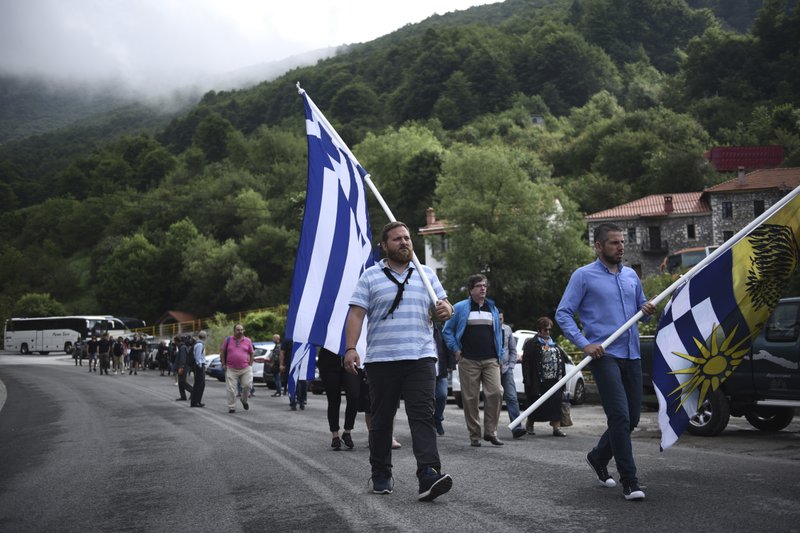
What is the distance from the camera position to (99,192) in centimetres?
13100

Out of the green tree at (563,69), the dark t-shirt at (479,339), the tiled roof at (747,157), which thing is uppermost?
the green tree at (563,69)

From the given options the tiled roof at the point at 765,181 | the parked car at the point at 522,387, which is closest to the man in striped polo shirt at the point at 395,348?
the parked car at the point at 522,387

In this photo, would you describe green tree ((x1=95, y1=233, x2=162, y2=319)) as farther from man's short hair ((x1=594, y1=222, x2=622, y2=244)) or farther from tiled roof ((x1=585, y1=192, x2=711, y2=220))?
man's short hair ((x1=594, y1=222, x2=622, y2=244))

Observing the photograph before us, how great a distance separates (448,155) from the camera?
64562 millimetres

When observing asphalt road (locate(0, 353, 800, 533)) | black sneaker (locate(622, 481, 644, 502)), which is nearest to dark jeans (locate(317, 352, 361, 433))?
asphalt road (locate(0, 353, 800, 533))

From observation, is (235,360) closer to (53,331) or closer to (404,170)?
(53,331)

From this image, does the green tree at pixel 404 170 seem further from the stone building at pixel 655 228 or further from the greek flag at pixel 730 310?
the greek flag at pixel 730 310

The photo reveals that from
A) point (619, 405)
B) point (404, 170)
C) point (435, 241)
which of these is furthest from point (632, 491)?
point (404, 170)

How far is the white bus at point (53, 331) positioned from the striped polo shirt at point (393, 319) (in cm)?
7136

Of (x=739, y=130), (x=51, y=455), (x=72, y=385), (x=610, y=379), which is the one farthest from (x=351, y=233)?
(x=739, y=130)

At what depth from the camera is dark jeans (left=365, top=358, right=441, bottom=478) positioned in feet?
20.4

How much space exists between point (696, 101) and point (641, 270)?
41.0m

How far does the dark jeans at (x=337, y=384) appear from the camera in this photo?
10414 millimetres

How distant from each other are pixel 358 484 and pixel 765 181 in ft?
215
